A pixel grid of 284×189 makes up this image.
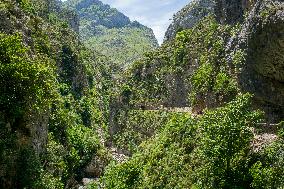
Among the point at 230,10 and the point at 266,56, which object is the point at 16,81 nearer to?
the point at 266,56

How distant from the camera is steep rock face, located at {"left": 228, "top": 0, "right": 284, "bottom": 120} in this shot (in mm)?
47281

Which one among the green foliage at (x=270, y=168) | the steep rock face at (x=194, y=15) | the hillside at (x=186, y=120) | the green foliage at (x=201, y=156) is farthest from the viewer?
the steep rock face at (x=194, y=15)

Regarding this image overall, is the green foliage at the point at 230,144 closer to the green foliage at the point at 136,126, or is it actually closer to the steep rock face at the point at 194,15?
the green foliage at the point at 136,126

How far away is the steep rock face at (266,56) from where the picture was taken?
155ft

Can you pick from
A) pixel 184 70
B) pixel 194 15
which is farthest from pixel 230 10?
pixel 194 15

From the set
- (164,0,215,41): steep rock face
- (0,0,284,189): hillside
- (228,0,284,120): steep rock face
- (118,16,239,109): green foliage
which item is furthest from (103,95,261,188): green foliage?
(164,0,215,41): steep rock face

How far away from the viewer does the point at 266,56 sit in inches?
1932

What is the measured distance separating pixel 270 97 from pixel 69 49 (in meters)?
78.0

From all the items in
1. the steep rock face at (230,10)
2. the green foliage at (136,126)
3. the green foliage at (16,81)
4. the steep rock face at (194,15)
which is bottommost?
the green foliage at (136,126)

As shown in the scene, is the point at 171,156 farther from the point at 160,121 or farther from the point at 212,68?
the point at 160,121

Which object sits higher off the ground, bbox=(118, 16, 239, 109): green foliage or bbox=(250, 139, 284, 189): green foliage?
bbox=(118, 16, 239, 109): green foliage

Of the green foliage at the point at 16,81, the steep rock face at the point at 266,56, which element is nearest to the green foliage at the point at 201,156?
the steep rock face at the point at 266,56

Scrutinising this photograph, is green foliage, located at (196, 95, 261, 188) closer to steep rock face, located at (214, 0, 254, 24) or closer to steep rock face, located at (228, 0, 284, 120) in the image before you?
steep rock face, located at (228, 0, 284, 120)

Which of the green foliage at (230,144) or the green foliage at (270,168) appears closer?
the green foliage at (270,168)
